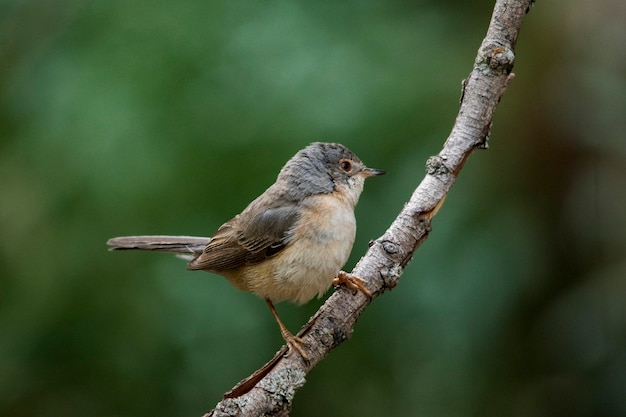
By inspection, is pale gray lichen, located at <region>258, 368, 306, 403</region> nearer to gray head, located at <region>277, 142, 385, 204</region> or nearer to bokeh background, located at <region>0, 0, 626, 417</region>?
bokeh background, located at <region>0, 0, 626, 417</region>

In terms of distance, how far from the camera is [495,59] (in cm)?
328

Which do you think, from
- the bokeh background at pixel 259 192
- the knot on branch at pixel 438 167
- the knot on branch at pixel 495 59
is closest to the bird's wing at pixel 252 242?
the bokeh background at pixel 259 192

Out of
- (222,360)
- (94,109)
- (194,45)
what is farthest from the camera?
(194,45)

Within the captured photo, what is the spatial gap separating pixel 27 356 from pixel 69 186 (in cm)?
90

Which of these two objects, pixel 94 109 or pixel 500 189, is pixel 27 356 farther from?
pixel 500 189

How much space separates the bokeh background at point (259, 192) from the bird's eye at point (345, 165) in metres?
0.33

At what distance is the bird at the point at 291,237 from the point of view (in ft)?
12.4

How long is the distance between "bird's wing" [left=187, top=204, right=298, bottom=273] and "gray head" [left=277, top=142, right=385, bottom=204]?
0.13m

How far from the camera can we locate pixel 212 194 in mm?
4277

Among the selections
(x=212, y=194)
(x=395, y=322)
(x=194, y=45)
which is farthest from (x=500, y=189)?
(x=194, y=45)

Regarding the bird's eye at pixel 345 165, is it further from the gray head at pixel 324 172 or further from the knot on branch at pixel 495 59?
the knot on branch at pixel 495 59

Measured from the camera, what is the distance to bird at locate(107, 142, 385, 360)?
377cm

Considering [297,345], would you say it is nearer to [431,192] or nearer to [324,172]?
[431,192]

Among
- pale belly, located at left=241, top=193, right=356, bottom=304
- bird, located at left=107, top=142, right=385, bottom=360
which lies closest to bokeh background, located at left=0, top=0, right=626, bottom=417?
bird, located at left=107, top=142, right=385, bottom=360
